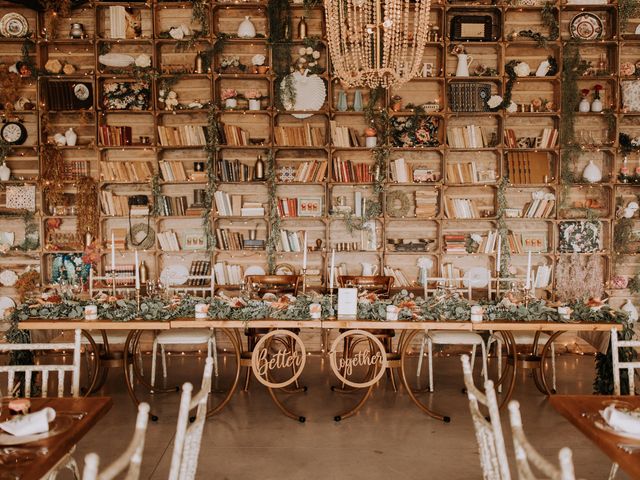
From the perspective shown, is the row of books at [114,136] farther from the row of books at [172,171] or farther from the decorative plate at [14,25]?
the decorative plate at [14,25]

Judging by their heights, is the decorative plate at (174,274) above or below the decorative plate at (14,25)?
below

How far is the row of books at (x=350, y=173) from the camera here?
6051mm

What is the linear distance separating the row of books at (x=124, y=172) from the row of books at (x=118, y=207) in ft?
0.65

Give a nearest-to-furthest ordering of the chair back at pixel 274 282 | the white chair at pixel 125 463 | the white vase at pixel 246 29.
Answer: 1. the white chair at pixel 125 463
2. the chair back at pixel 274 282
3. the white vase at pixel 246 29

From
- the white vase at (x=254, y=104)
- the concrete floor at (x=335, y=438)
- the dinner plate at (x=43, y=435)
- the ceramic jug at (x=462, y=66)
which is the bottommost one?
the concrete floor at (x=335, y=438)

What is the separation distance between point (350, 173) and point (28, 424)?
4.45m

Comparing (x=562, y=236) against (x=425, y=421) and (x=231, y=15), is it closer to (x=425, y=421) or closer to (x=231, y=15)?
(x=425, y=421)

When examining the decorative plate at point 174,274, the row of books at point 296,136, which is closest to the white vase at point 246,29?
the row of books at point 296,136

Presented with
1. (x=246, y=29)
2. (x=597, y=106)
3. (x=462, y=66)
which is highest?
(x=246, y=29)

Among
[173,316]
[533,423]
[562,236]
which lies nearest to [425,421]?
[533,423]

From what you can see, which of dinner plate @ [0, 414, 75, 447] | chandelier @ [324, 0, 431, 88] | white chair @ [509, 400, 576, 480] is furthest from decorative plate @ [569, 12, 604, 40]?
dinner plate @ [0, 414, 75, 447]

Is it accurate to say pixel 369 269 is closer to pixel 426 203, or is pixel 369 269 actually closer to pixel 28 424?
pixel 426 203

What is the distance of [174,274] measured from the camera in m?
6.22

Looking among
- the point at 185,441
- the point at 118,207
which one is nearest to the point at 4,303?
the point at 118,207
